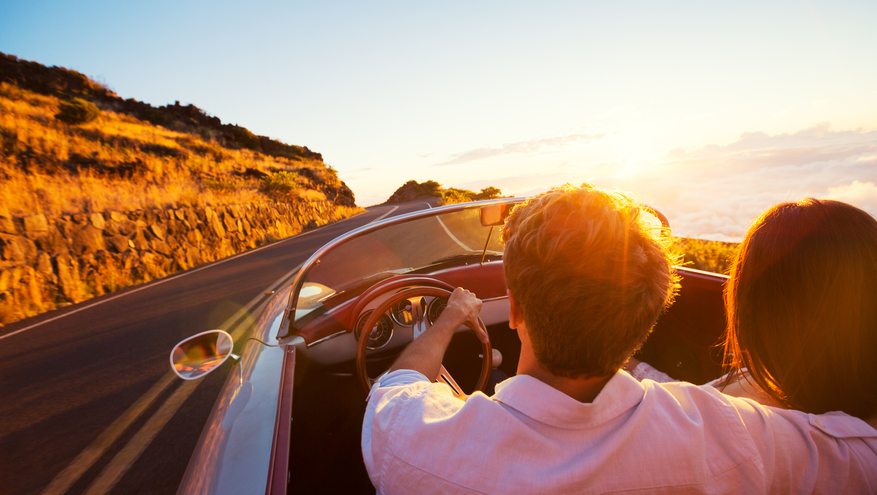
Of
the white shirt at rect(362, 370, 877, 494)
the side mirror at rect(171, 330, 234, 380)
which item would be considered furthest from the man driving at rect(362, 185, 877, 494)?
the side mirror at rect(171, 330, 234, 380)

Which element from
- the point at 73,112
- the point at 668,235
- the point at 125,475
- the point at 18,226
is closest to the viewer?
the point at 668,235

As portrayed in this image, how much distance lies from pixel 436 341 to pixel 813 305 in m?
1.20

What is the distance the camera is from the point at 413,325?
2.63 meters

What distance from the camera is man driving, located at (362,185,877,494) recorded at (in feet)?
2.56

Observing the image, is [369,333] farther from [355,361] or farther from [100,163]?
Answer: [100,163]

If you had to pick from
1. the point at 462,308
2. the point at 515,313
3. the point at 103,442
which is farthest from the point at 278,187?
the point at 515,313

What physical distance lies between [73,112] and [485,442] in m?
30.2

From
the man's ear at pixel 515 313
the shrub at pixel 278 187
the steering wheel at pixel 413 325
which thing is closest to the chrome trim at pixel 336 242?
the steering wheel at pixel 413 325

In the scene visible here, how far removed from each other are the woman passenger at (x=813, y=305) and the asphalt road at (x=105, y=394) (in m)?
3.46

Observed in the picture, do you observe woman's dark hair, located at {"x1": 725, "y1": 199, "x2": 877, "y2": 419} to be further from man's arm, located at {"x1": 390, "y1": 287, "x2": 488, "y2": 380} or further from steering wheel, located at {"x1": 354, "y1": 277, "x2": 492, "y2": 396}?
steering wheel, located at {"x1": 354, "y1": 277, "x2": 492, "y2": 396}

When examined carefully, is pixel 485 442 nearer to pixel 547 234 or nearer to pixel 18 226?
pixel 547 234

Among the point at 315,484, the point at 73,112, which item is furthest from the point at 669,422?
the point at 73,112

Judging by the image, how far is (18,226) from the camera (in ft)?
26.1

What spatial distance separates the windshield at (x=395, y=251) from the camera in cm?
257
